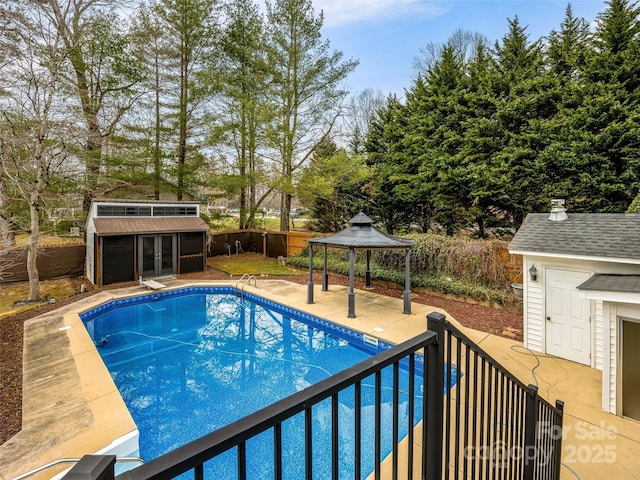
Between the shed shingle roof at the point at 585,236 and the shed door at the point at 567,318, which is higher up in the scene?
the shed shingle roof at the point at 585,236

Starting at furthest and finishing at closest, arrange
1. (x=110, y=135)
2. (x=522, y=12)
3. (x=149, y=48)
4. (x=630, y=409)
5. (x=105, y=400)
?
(x=149, y=48) < (x=110, y=135) < (x=522, y=12) < (x=105, y=400) < (x=630, y=409)

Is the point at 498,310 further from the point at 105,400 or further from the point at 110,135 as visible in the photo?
the point at 110,135

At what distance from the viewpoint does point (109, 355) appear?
22.4ft

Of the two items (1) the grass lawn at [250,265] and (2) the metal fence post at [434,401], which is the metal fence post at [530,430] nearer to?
(2) the metal fence post at [434,401]

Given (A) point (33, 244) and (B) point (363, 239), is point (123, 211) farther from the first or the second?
(B) point (363, 239)

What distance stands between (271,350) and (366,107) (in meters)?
18.9

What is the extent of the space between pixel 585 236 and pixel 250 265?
12.3 metres

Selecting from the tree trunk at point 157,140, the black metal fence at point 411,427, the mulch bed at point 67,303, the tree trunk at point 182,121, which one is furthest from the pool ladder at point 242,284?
the black metal fence at point 411,427

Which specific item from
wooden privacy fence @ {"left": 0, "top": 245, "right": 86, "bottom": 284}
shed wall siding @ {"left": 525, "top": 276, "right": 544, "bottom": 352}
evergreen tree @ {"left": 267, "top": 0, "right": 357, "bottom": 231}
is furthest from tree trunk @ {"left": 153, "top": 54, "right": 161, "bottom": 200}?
shed wall siding @ {"left": 525, "top": 276, "right": 544, "bottom": 352}

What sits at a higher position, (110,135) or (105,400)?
(110,135)

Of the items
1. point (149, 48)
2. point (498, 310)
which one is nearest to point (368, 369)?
point (498, 310)

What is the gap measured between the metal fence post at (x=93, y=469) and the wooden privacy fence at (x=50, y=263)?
12928mm

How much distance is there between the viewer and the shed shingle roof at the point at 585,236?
506 centimetres

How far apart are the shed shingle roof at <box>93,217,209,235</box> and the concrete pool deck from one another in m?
4.05
